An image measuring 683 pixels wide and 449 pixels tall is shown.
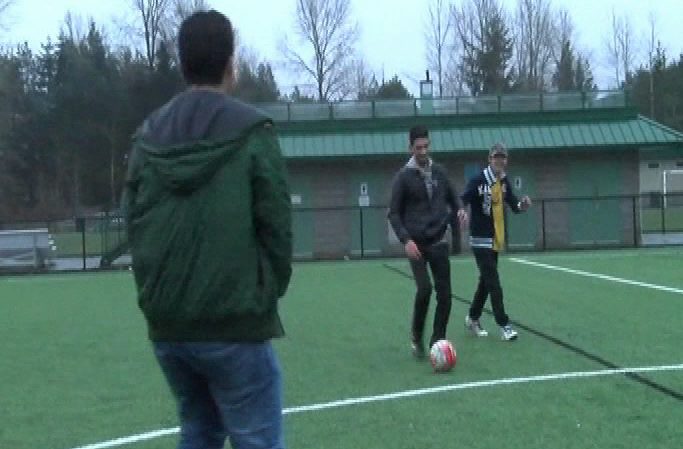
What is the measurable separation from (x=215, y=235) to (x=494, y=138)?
3258cm

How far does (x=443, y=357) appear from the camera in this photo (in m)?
9.86

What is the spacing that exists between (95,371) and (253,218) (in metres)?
7.50

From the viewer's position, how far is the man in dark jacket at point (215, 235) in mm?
3885

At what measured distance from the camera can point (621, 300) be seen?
16.0 metres

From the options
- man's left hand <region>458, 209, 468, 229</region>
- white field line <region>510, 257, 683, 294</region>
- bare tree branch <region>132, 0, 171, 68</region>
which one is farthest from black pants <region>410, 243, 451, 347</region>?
bare tree branch <region>132, 0, 171, 68</region>

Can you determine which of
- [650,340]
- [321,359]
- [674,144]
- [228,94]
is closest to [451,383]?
[321,359]

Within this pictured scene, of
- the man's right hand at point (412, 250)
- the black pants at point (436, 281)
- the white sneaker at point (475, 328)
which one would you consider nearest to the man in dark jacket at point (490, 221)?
the white sneaker at point (475, 328)

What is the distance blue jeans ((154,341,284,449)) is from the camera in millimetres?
3980

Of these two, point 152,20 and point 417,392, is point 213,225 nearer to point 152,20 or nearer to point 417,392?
point 417,392

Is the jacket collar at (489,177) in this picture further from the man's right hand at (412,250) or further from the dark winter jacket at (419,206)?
the man's right hand at (412,250)

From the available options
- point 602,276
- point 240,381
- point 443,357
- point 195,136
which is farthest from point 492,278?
point 602,276

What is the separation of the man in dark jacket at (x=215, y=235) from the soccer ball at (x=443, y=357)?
19.1ft

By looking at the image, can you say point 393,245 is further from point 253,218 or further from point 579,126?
point 253,218

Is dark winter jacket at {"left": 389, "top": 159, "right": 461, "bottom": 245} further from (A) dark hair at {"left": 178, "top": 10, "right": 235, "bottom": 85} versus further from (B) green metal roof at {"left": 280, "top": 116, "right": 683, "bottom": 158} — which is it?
(B) green metal roof at {"left": 280, "top": 116, "right": 683, "bottom": 158}
